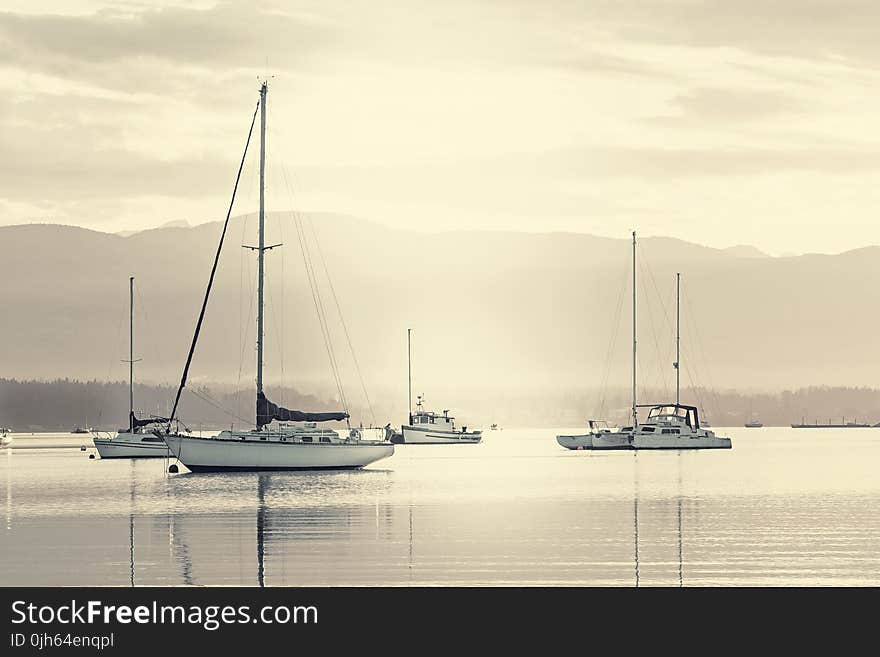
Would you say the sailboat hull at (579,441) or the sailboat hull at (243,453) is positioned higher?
the sailboat hull at (243,453)

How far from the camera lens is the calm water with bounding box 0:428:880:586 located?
103ft

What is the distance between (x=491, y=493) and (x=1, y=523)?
86.7 ft

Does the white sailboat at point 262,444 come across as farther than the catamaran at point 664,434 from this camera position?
No

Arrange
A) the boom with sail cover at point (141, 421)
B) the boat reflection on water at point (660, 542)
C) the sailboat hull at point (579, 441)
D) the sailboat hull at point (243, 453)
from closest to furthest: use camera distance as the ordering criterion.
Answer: the boat reflection on water at point (660, 542)
the sailboat hull at point (243, 453)
the boom with sail cover at point (141, 421)
the sailboat hull at point (579, 441)

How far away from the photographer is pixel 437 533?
42344mm

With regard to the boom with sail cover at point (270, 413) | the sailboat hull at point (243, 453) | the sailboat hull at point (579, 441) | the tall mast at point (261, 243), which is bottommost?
the sailboat hull at point (579, 441)

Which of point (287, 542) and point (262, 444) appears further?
point (262, 444)

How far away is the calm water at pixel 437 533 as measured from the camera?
3128 cm

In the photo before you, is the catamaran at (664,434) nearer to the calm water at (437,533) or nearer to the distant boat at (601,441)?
the distant boat at (601,441)
